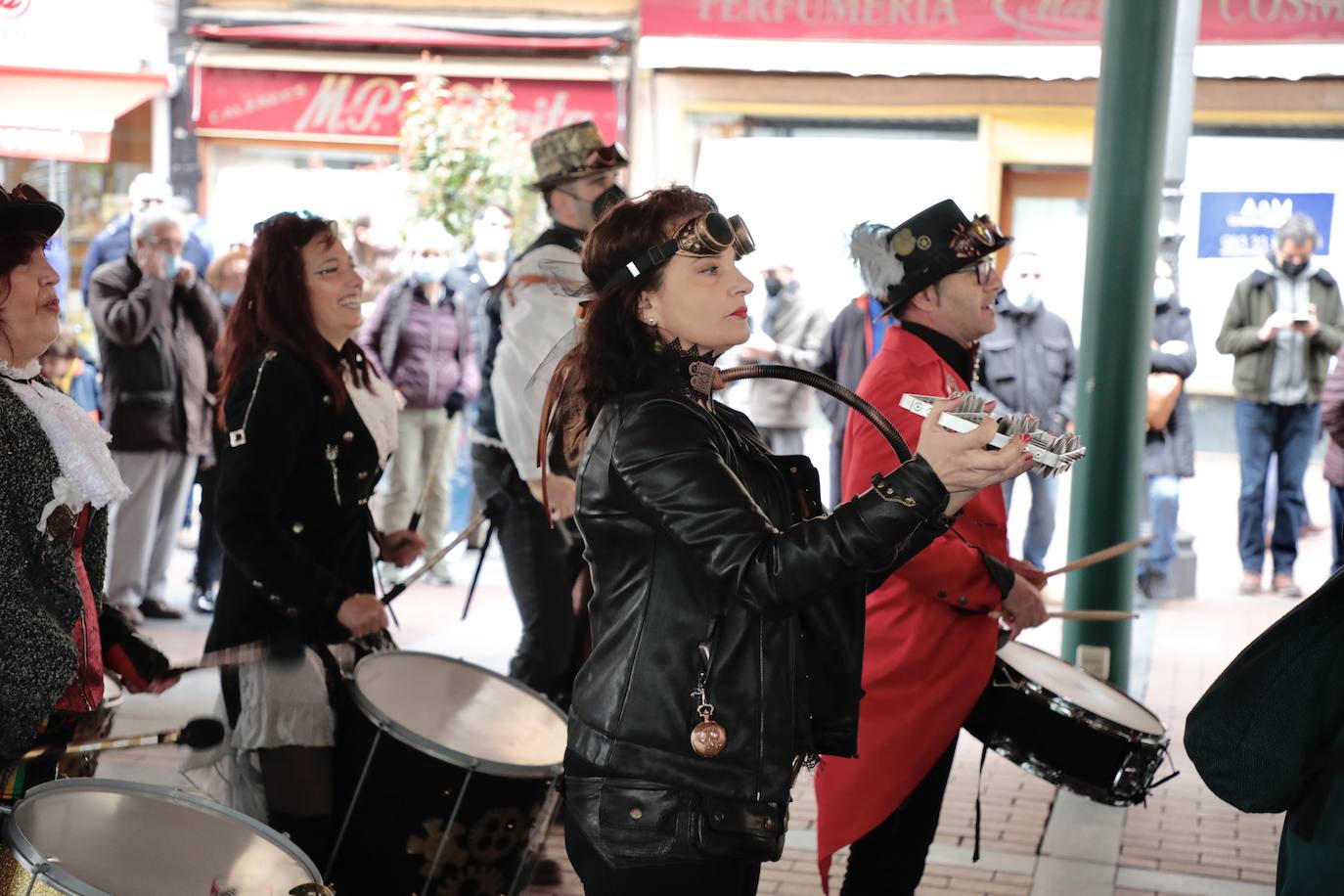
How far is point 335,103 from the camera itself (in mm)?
14531

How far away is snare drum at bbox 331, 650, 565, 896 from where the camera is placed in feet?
11.7

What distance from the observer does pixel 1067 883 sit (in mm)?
4812

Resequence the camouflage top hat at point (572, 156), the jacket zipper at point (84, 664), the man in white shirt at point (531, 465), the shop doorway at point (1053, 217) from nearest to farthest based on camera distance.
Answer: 1. the jacket zipper at point (84, 664)
2. the man in white shirt at point (531, 465)
3. the camouflage top hat at point (572, 156)
4. the shop doorway at point (1053, 217)

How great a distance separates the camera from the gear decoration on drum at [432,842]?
3.60 meters

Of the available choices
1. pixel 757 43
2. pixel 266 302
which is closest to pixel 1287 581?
pixel 757 43

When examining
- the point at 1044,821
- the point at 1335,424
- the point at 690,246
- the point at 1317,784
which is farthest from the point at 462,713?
the point at 1335,424

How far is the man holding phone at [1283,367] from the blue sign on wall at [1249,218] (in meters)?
3.16

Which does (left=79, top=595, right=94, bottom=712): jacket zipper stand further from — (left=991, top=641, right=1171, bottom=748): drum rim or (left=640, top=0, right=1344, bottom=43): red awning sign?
(left=640, top=0, right=1344, bottom=43): red awning sign

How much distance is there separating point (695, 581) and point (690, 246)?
56 cm

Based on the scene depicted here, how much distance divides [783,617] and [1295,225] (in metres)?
8.10

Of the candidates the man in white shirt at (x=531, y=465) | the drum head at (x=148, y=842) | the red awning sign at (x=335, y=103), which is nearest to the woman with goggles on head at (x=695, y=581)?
the drum head at (x=148, y=842)

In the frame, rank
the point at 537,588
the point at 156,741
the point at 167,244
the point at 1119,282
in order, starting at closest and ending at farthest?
1. the point at 156,741
2. the point at 537,588
3. the point at 1119,282
4. the point at 167,244

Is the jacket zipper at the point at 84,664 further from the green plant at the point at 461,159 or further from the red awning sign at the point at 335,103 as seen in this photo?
the red awning sign at the point at 335,103

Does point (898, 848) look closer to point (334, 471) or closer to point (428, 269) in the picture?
point (334, 471)
